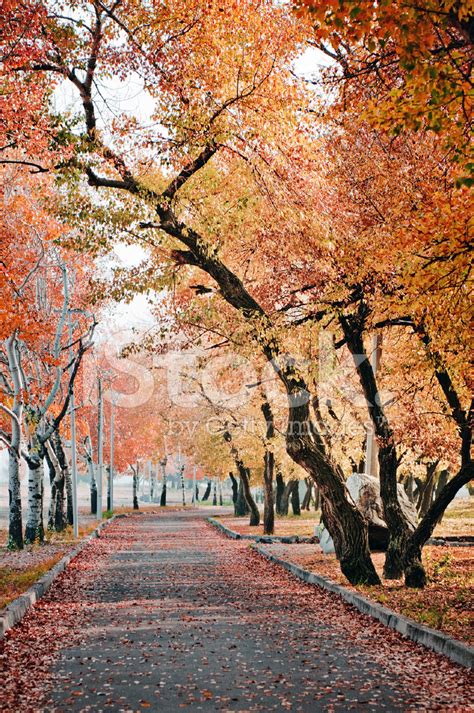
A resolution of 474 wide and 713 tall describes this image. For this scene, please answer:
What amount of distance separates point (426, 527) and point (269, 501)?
1931 centimetres

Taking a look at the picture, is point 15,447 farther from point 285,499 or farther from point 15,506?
point 285,499

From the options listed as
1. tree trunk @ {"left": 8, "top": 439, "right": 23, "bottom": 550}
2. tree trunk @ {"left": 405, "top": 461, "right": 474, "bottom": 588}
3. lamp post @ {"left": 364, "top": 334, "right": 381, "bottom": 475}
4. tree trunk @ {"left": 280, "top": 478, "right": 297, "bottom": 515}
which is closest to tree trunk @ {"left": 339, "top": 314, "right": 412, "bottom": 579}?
tree trunk @ {"left": 405, "top": 461, "right": 474, "bottom": 588}

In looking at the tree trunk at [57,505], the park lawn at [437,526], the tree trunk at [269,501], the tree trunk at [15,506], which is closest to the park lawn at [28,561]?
the tree trunk at [15,506]

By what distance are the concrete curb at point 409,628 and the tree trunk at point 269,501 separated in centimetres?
1708

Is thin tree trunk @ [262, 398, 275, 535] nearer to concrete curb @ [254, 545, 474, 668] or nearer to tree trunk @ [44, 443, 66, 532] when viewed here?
tree trunk @ [44, 443, 66, 532]

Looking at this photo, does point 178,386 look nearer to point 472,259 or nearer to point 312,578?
point 312,578

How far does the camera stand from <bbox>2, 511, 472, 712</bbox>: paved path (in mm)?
7160

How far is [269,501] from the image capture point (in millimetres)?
34156

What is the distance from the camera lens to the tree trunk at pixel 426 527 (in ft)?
48.3

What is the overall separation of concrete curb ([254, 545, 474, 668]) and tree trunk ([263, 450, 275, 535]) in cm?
1708

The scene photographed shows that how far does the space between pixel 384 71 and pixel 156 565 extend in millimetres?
14308

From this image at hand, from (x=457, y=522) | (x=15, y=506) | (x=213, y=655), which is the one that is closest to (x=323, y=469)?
(x=213, y=655)

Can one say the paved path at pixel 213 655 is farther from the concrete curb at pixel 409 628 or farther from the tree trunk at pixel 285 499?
the tree trunk at pixel 285 499

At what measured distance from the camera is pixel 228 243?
730 inches
